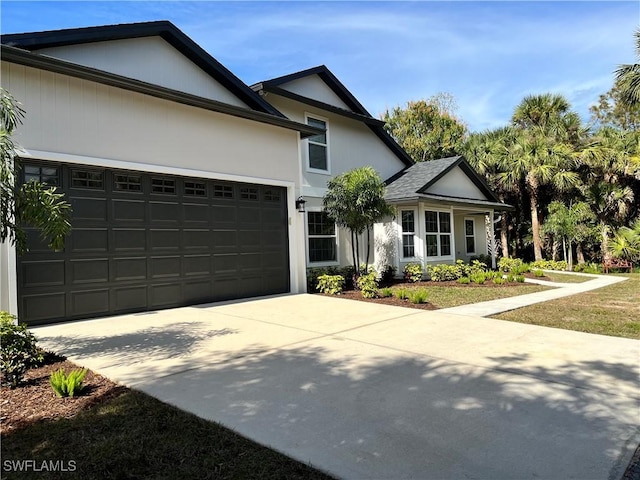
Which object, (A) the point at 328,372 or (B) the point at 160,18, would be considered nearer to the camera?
(A) the point at 328,372

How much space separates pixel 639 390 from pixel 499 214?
844 inches

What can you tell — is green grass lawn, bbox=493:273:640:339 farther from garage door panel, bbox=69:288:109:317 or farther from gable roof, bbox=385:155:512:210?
garage door panel, bbox=69:288:109:317

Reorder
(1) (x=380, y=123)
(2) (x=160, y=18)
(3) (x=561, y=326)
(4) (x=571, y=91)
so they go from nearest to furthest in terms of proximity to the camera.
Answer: (3) (x=561, y=326) → (2) (x=160, y=18) → (1) (x=380, y=123) → (4) (x=571, y=91)

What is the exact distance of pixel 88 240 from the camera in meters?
7.76

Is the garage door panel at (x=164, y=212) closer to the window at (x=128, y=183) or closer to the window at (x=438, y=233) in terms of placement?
the window at (x=128, y=183)

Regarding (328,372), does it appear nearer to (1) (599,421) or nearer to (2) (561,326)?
(1) (599,421)

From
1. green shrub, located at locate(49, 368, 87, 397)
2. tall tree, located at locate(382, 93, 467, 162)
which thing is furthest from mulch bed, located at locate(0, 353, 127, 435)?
tall tree, located at locate(382, 93, 467, 162)

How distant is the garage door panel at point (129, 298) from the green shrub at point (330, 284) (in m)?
4.84

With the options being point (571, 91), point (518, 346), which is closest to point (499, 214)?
point (571, 91)

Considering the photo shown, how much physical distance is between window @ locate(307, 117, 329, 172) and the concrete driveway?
7.64m

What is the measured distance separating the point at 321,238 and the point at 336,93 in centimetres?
574

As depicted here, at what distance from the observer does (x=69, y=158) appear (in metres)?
7.47

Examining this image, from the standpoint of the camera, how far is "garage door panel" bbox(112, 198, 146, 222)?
26.9 ft

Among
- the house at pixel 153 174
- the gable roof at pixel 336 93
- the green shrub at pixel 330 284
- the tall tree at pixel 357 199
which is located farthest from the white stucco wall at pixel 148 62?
the green shrub at pixel 330 284
